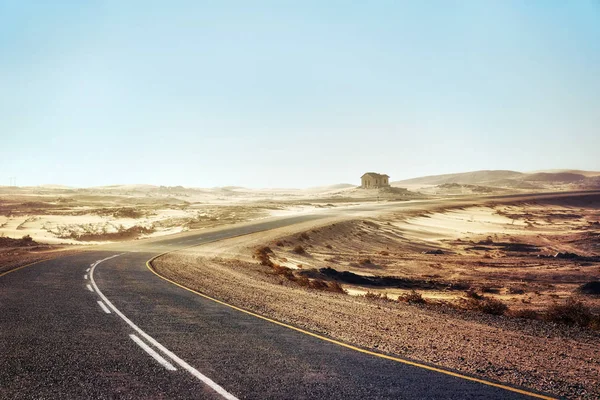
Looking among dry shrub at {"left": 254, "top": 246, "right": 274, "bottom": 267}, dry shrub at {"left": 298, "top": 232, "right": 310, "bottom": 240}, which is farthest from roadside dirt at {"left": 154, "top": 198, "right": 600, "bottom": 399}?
dry shrub at {"left": 254, "top": 246, "right": 274, "bottom": 267}

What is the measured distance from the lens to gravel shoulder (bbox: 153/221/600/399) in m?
8.61

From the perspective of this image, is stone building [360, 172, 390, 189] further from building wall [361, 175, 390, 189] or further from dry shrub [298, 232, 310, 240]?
dry shrub [298, 232, 310, 240]

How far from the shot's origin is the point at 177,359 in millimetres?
8641

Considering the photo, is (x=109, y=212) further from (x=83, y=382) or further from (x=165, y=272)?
(x=83, y=382)

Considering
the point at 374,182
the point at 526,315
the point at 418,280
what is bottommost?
the point at 418,280

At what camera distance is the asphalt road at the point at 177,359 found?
715cm

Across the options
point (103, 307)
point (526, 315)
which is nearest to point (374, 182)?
point (526, 315)

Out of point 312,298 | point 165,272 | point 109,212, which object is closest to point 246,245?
point 165,272

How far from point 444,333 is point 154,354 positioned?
741cm

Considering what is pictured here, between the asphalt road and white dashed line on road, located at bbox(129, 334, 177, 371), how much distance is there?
2 centimetres

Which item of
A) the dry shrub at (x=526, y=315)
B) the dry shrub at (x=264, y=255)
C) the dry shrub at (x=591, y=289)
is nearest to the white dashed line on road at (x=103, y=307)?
the dry shrub at (x=526, y=315)

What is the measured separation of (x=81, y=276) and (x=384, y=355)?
55.3 feet

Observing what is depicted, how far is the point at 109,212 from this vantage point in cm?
7988

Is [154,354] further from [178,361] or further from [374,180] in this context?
[374,180]
